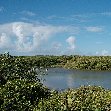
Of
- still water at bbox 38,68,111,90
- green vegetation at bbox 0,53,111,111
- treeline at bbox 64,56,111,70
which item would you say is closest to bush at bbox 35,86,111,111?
green vegetation at bbox 0,53,111,111

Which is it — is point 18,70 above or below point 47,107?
above

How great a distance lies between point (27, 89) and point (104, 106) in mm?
9049

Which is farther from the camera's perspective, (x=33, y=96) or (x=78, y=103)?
(x=33, y=96)

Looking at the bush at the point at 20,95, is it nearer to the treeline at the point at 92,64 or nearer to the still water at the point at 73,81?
the still water at the point at 73,81

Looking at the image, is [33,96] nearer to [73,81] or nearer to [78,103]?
[78,103]

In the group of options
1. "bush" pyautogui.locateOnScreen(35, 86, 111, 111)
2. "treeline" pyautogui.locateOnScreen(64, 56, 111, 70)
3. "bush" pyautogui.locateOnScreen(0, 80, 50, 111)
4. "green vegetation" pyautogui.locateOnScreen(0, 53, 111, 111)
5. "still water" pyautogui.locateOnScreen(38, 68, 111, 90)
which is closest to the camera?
"bush" pyautogui.locateOnScreen(35, 86, 111, 111)

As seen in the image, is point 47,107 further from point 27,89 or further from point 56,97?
point 27,89

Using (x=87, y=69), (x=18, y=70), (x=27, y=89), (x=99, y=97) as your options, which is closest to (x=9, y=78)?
(x=18, y=70)

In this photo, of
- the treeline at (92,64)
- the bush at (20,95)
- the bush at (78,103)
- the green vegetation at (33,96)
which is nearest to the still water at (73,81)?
the treeline at (92,64)

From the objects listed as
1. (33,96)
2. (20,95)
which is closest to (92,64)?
(33,96)

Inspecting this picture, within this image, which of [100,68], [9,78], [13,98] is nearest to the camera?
[13,98]

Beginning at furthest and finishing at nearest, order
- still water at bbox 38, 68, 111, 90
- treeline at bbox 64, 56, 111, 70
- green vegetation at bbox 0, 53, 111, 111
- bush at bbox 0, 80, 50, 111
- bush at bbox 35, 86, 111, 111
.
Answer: treeline at bbox 64, 56, 111, 70 → still water at bbox 38, 68, 111, 90 → bush at bbox 0, 80, 50, 111 → green vegetation at bbox 0, 53, 111, 111 → bush at bbox 35, 86, 111, 111

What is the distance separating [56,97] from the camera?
35906mm

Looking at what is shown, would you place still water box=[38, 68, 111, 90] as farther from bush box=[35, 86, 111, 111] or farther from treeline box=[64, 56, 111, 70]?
bush box=[35, 86, 111, 111]
